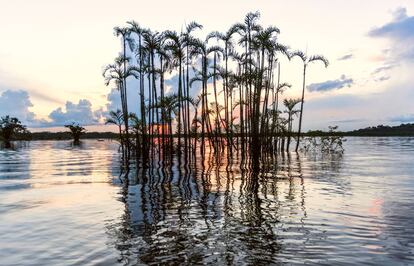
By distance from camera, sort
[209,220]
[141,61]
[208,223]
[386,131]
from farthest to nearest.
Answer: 1. [386,131]
2. [141,61]
3. [209,220]
4. [208,223]

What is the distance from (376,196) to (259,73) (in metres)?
19.9

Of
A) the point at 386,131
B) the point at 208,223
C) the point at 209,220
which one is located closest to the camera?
the point at 208,223

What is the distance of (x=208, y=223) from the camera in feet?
29.3

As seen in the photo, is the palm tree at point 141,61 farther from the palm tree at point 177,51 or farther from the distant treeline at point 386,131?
the distant treeline at point 386,131

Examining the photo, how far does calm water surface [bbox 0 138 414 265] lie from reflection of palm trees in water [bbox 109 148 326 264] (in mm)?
20

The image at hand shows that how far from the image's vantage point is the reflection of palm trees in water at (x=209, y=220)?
6715mm

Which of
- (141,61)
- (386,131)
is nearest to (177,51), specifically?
(141,61)

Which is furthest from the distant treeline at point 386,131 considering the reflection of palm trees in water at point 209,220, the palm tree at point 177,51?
the reflection of palm trees in water at point 209,220

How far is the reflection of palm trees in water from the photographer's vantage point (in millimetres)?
6715

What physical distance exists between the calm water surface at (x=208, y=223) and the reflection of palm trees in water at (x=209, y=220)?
0.02 meters

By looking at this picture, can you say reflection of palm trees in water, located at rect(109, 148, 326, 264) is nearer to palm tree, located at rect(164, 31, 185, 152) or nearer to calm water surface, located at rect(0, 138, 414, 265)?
calm water surface, located at rect(0, 138, 414, 265)

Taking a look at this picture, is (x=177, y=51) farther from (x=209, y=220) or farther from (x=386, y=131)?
(x=386, y=131)

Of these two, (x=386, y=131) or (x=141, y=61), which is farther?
(x=386, y=131)

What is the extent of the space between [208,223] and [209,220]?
0.31 meters
